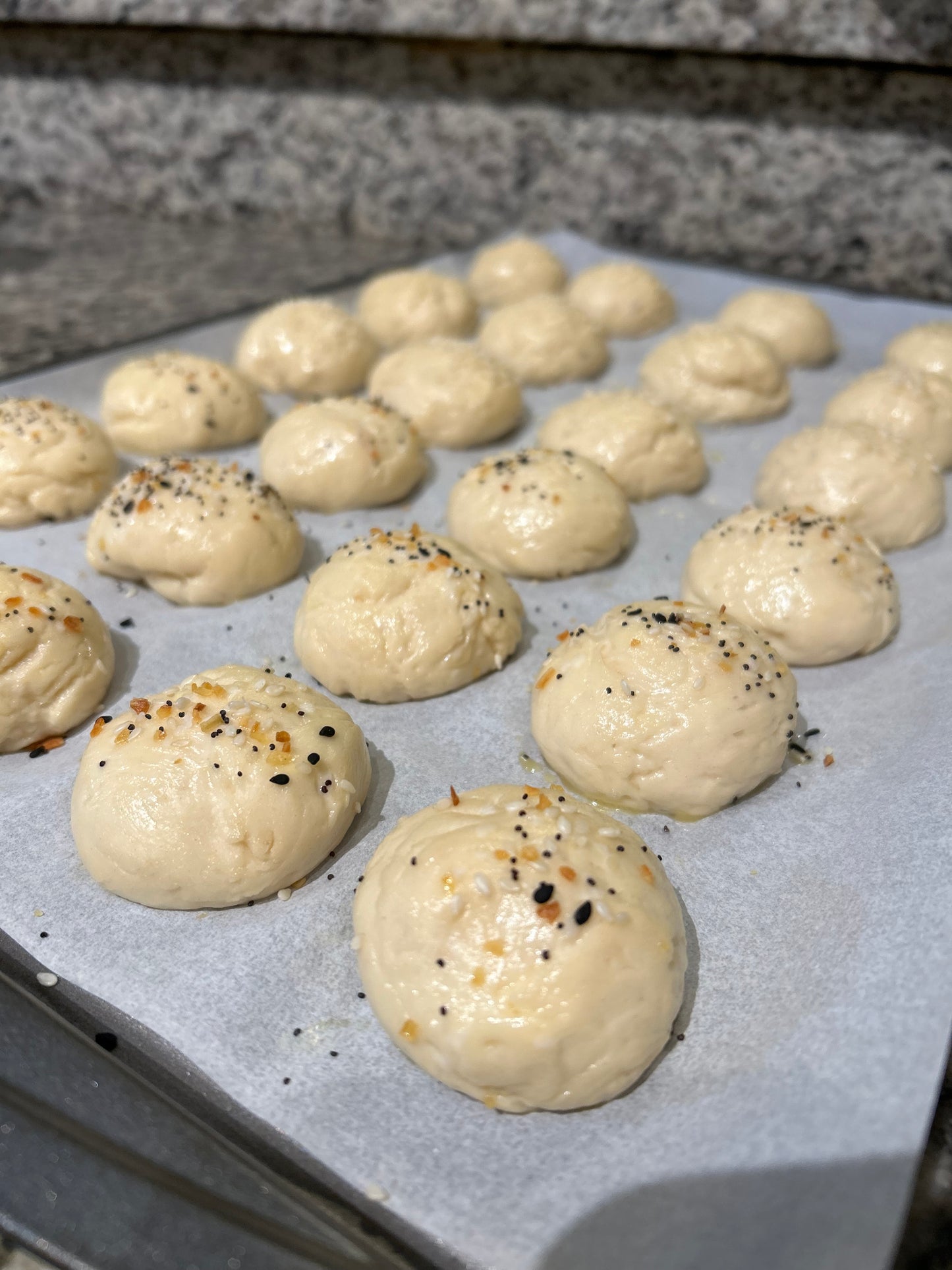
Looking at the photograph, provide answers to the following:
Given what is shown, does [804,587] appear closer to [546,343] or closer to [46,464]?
[546,343]

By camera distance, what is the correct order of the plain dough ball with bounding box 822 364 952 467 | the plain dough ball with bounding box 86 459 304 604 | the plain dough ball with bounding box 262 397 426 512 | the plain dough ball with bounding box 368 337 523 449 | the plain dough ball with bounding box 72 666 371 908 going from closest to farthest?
the plain dough ball with bounding box 72 666 371 908 < the plain dough ball with bounding box 86 459 304 604 < the plain dough ball with bounding box 262 397 426 512 < the plain dough ball with bounding box 822 364 952 467 < the plain dough ball with bounding box 368 337 523 449

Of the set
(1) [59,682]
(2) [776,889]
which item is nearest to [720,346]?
(2) [776,889]

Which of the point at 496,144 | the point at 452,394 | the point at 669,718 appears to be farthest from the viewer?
the point at 496,144

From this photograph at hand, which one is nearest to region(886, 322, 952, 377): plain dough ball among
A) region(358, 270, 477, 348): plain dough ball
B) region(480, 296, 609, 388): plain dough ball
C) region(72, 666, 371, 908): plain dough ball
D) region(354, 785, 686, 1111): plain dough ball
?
region(480, 296, 609, 388): plain dough ball

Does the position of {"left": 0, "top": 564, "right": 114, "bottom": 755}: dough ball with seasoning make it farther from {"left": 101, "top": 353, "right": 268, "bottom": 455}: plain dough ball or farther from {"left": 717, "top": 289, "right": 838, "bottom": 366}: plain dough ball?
{"left": 717, "top": 289, "right": 838, "bottom": 366}: plain dough ball

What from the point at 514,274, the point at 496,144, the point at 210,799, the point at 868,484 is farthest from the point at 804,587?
the point at 496,144
